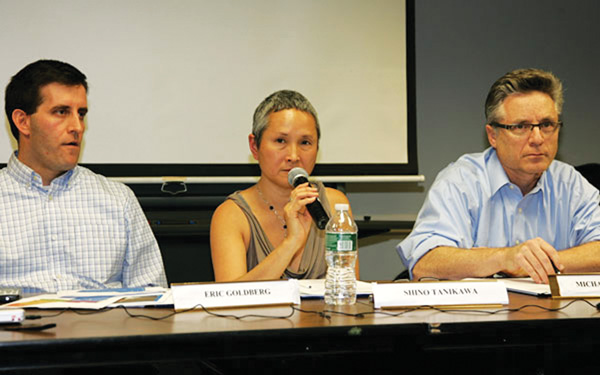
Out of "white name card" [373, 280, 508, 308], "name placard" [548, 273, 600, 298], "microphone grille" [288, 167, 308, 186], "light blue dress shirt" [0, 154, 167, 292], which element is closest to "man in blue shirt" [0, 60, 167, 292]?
"light blue dress shirt" [0, 154, 167, 292]

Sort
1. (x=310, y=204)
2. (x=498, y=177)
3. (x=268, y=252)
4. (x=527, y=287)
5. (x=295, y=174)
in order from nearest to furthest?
(x=527, y=287) → (x=310, y=204) → (x=295, y=174) → (x=268, y=252) → (x=498, y=177)

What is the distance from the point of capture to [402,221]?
346 centimetres

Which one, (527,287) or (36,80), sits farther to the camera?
(36,80)

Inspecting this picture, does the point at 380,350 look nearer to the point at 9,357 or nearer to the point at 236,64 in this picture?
the point at 9,357

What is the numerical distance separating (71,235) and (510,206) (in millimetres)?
1514

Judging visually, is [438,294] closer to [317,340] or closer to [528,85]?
[317,340]

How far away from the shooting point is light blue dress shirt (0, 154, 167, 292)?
1.92 meters

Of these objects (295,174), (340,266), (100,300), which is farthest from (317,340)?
(295,174)

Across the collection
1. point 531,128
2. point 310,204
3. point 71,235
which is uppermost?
point 531,128

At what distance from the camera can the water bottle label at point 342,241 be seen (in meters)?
1.32

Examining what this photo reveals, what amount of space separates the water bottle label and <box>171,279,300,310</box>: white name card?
0.13 meters

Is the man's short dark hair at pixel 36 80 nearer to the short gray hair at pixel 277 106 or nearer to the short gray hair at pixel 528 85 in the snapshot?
the short gray hair at pixel 277 106

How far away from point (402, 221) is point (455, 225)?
145 centimetres

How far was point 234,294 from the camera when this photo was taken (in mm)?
1255
